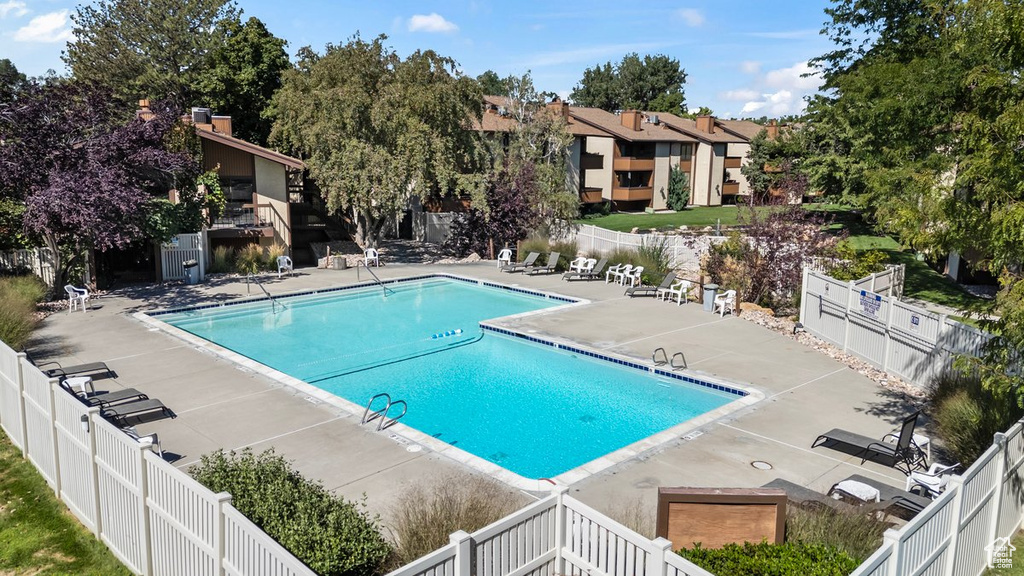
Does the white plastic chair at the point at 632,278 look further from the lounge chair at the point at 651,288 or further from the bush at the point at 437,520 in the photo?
the bush at the point at 437,520

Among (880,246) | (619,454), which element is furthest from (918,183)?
(880,246)

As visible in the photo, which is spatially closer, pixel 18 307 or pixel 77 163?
pixel 18 307

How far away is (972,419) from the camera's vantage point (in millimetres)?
10109

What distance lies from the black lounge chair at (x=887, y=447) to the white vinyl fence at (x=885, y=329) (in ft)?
8.44

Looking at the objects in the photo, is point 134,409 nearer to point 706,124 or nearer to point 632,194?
point 632,194

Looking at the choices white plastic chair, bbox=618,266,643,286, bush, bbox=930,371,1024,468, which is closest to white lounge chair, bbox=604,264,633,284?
white plastic chair, bbox=618,266,643,286

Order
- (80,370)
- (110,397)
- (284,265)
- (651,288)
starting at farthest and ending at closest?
(284,265) < (651,288) < (80,370) < (110,397)

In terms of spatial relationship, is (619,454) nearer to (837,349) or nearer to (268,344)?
(837,349)

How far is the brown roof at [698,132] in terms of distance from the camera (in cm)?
6108

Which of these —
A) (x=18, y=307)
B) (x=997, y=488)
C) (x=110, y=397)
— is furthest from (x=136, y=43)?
(x=997, y=488)

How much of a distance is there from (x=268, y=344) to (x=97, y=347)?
3817 millimetres

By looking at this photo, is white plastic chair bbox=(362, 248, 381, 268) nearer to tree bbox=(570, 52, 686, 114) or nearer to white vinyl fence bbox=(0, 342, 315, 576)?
white vinyl fence bbox=(0, 342, 315, 576)

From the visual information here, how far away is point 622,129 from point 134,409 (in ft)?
162

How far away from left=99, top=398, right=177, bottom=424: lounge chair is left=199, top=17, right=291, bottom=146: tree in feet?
106
